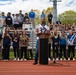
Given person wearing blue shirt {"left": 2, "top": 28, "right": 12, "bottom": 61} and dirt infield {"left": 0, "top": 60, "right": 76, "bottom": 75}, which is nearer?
dirt infield {"left": 0, "top": 60, "right": 76, "bottom": 75}

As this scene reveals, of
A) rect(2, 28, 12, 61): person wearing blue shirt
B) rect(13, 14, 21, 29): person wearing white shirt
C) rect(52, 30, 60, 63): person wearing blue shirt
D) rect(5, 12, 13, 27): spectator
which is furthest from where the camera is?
rect(13, 14, 21, 29): person wearing white shirt

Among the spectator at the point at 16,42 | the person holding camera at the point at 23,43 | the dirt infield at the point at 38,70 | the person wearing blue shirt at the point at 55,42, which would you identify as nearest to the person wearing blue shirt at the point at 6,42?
the spectator at the point at 16,42

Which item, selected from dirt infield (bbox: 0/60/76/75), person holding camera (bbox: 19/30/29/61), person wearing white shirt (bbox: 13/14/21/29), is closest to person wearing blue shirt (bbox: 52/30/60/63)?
person holding camera (bbox: 19/30/29/61)

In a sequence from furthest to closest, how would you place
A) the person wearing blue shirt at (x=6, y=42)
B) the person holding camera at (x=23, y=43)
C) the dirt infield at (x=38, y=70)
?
the person holding camera at (x=23, y=43) → the person wearing blue shirt at (x=6, y=42) → the dirt infield at (x=38, y=70)

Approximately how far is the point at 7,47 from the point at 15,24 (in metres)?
4.07

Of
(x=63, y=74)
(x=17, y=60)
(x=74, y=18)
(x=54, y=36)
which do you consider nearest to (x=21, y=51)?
(x=17, y=60)

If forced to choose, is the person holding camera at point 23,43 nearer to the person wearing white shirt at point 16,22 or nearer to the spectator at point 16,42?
the spectator at point 16,42

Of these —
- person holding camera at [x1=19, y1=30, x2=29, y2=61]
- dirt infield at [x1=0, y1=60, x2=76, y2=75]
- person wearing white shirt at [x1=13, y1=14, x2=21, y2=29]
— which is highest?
person wearing white shirt at [x1=13, y1=14, x2=21, y2=29]

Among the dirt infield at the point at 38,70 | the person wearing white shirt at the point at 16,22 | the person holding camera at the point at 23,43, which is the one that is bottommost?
the dirt infield at the point at 38,70

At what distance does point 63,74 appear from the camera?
13.2 m

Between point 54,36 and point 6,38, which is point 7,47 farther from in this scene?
point 54,36

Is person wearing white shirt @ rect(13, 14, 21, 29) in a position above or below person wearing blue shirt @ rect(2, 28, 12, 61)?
above

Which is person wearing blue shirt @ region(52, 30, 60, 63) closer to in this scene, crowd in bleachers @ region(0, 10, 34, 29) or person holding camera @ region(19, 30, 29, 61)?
person holding camera @ region(19, 30, 29, 61)

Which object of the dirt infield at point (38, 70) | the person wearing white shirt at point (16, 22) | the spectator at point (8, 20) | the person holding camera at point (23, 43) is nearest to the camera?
the dirt infield at point (38, 70)
